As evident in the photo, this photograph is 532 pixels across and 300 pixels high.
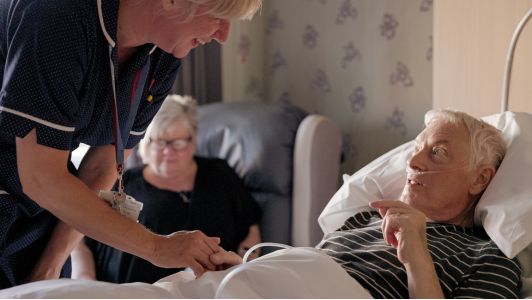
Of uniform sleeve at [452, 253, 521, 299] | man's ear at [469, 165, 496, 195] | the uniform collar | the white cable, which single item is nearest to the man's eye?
man's ear at [469, 165, 496, 195]

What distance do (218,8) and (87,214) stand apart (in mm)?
475

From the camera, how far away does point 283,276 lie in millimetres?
1534

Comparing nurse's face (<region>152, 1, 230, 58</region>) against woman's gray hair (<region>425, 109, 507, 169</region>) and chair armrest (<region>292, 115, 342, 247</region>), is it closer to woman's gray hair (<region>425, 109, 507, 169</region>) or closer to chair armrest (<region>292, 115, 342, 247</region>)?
woman's gray hair (<region>425, 109, 507, 169</region>)

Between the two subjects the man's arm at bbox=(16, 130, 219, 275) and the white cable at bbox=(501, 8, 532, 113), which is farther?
the white cable at bbox=(501, 8, 532, 113)

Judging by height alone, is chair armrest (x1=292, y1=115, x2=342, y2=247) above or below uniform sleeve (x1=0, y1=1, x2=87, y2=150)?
below

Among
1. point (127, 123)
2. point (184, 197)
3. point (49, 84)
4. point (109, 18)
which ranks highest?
point (109, 18)

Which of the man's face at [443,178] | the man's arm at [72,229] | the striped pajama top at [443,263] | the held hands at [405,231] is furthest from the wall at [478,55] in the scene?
the man's arm at [72,229]

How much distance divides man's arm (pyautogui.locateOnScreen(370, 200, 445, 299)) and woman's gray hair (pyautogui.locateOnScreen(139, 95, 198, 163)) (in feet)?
5.65

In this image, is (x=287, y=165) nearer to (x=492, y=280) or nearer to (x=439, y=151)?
(x=439, y=151)

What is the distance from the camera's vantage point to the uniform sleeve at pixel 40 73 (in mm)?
1462

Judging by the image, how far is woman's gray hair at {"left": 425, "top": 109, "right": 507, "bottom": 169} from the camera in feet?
6.47

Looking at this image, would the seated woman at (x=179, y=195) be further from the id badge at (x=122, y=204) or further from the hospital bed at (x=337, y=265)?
the id badge at (x=122, y=204)

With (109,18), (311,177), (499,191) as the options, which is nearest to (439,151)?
(499,191)

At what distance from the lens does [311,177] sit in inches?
131
